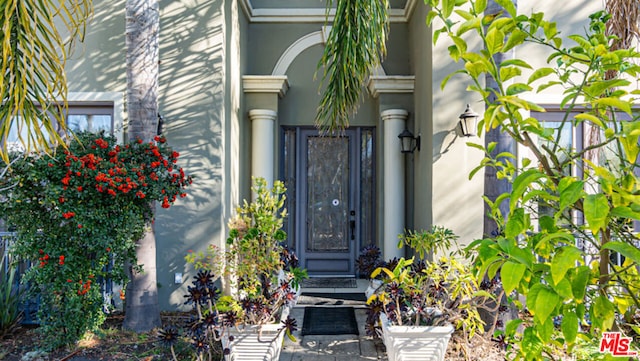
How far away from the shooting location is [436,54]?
588 centimetres

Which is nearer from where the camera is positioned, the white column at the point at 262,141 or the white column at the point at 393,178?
the white column at the point at 393,178

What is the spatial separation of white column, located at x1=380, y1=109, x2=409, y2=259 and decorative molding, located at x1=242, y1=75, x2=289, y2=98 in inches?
68.0

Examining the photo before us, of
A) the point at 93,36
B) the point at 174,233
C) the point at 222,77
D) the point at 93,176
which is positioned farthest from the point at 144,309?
the point at 93,36

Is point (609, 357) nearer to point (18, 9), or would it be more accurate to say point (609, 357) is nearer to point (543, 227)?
point (543, 227)

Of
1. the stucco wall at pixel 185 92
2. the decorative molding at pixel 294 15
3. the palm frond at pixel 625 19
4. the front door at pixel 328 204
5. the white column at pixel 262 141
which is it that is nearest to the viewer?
the palm frond at pixel 625 19

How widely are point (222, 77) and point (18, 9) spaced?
128 inches

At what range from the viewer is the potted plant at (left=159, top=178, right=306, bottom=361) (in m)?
3.85

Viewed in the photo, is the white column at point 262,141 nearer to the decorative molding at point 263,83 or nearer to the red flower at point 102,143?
the decorative molding at point 263,83

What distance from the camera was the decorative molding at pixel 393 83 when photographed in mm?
7117

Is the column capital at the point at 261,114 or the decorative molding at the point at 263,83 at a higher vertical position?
the decorative molding at the point at 263,83

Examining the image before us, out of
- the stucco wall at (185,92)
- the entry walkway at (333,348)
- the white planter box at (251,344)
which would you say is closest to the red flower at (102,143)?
the stucco wall at (185,92)

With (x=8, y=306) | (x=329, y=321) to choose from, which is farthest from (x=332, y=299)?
(x=8, y=306)

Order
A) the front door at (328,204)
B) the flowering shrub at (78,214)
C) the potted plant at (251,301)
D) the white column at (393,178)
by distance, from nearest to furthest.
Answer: the potted plant at (251,301), the flowering shrub at (78,214), the white column at (393,178), the front door at (328,204)

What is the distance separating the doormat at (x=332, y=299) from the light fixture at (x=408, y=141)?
7.60 feet
